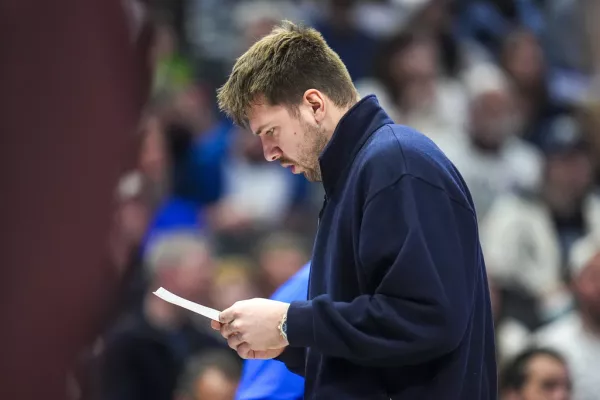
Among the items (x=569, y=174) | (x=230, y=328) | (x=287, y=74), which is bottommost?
(x=230, y=328)

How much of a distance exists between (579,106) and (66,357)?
6.82 meters

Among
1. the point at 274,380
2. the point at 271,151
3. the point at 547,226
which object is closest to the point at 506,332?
the point at 547,226

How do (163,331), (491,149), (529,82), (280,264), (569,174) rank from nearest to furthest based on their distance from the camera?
(163,331)
(280,264)
(569,174)
(491,149)
(529,82)

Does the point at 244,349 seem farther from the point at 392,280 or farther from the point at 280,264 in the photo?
the point at 280,264

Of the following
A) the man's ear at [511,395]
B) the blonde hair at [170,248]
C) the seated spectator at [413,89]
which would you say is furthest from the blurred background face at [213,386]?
the seated spectator at [413,89]

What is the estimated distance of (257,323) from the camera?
1.98 metres

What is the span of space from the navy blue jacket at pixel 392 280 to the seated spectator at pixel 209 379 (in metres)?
2.57

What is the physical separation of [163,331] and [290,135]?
302cm

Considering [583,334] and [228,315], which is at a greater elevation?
[583,334]

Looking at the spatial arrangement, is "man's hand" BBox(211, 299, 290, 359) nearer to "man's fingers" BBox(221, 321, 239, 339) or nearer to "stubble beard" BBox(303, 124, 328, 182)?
"man's fingers" BBox(221, 321, 239, 339)

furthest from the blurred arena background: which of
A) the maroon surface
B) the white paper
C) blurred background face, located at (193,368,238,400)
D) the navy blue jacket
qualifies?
the maroon surface

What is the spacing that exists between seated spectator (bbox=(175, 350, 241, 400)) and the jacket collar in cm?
269

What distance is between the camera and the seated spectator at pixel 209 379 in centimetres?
464

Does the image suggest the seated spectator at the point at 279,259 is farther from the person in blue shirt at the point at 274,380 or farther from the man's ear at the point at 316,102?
the man's ear at the point at 316,102
